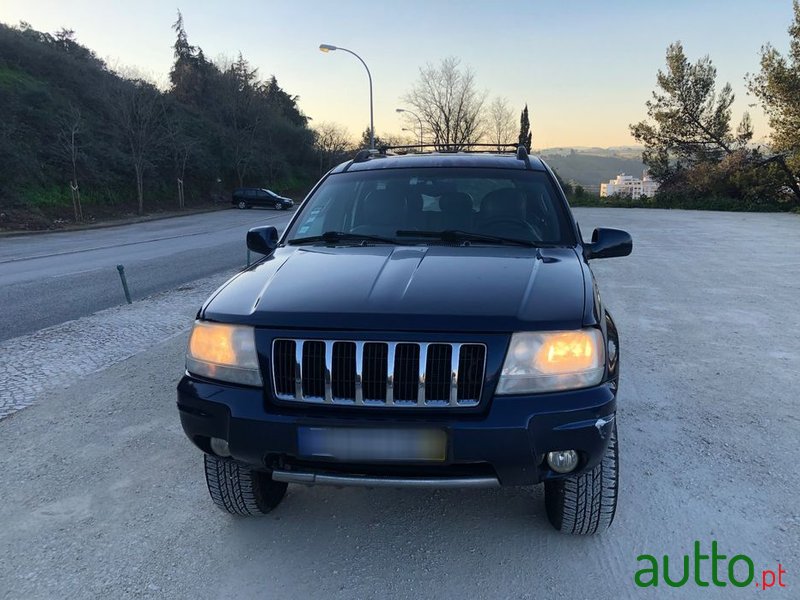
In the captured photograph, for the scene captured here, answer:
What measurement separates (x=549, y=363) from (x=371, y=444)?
751 millimetres

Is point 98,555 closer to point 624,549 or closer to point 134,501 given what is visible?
point 134,501

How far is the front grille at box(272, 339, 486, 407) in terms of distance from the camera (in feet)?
6.90

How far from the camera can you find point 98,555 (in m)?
2.48

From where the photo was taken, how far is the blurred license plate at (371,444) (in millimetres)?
2076

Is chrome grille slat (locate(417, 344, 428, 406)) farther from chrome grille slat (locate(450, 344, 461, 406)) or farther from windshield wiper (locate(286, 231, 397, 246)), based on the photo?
windshield wiper (locate(286, 231, 397, 246))

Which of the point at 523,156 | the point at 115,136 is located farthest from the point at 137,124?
the point at 523,156

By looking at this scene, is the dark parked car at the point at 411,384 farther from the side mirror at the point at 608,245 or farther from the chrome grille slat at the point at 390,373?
the side mirror at the point at 608,245

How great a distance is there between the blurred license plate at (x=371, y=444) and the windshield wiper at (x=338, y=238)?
4.33ft

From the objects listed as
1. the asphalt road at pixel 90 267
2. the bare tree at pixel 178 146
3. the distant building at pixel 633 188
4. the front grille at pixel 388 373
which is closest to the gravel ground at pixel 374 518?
the front grille at pixel 388 373

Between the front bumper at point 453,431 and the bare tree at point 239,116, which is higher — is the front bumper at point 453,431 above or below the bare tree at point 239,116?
below

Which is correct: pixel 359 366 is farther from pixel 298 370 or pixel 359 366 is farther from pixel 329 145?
pixel 329 145

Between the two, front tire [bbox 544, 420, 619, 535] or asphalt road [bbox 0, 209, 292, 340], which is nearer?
front tire [bbox 544, 420, 619, 535]

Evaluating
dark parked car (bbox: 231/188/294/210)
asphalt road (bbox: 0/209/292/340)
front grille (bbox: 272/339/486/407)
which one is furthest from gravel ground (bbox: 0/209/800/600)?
dark parked car (bbox: 231/188/294/210)

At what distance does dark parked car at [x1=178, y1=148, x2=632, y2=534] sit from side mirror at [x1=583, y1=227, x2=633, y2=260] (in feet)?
2.92
